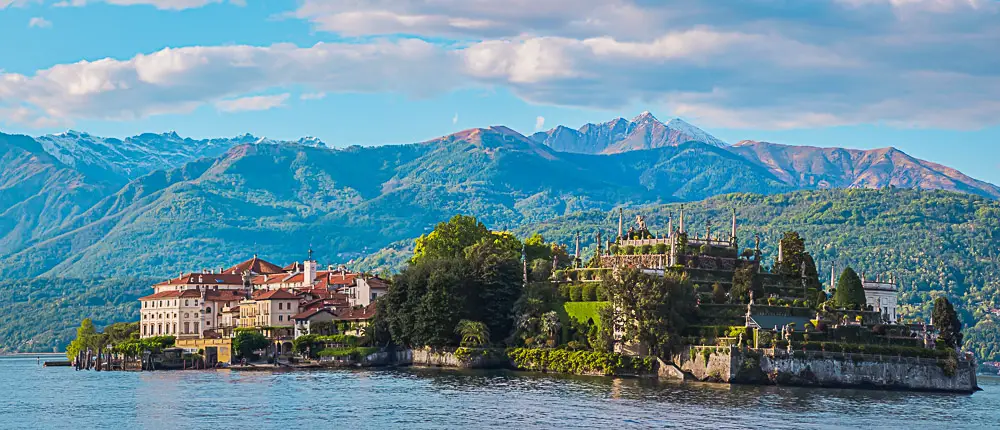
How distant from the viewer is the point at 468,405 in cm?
10538

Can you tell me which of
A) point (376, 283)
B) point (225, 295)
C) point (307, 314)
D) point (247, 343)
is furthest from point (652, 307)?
point (225, 295)

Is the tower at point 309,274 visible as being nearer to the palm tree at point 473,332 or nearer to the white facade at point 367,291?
the white facade at point 367,291

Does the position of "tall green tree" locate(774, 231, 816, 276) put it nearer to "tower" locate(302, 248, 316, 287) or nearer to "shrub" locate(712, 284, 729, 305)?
"shrub" locate(712, 284, 729, 305)

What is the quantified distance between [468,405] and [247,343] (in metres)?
65.4

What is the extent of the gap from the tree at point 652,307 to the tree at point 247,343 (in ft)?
165

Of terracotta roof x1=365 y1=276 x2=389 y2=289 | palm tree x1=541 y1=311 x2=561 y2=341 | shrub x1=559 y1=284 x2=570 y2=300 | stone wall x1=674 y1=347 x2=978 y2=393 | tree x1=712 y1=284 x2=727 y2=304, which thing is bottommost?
stone wall x1=674 y1=347 x2=978 y2=393

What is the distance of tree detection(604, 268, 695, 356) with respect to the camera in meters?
130

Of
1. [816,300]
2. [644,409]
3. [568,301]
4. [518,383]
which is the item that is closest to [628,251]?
[568,301]

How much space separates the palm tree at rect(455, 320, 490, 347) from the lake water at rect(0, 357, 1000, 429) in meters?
9.79

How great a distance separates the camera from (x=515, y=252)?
579ft

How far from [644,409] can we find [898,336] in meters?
39.6

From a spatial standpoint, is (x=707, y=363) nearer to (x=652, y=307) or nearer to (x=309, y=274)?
(x=652, y=307)

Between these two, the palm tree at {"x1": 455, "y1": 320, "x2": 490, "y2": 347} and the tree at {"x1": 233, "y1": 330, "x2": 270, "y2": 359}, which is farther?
the tree at {"x1": 233, "y1": 330, "x2": 270, "y2": 359}

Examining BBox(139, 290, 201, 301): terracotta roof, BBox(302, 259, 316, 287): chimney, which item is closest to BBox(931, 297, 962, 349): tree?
BBox(302, 259, 316, 287): chimney
